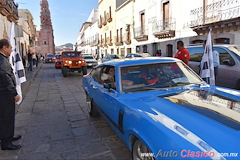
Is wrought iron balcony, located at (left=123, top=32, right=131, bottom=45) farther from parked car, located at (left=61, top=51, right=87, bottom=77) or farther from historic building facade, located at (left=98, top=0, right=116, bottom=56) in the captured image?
parked car, located at (left=61, top=51, right=87, bottom=77)

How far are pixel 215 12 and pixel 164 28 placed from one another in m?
5.72

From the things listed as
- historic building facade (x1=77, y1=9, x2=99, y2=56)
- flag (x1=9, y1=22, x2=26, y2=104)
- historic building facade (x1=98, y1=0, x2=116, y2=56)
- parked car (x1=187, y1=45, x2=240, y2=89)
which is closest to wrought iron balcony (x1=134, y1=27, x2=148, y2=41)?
historic building facade (x1=98, y1=0, x2=116, y2=56)

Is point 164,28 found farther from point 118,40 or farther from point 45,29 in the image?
point 45,29

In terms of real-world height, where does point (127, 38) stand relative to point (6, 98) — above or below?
above

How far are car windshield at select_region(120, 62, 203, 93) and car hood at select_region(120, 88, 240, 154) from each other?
29 cm

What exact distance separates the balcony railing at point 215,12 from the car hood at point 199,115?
34.7 ft

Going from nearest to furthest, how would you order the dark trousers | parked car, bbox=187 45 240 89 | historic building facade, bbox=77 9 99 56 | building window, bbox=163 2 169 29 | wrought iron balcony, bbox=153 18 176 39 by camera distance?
the dark trousers, parked car, bbox=187 45 240 89, wrought iron balcony, bbox=153 18 176 39, building window, bbox=163 2 169 29, historic building facade, bbox=77 9 99 56

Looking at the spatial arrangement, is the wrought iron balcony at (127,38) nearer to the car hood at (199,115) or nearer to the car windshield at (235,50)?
the car windshield at (235,50)

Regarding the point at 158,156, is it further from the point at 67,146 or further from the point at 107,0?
the point at 107,0

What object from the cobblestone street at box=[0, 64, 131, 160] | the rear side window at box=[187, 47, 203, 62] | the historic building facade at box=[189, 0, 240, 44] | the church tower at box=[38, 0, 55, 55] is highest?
the church tower at box=[38, 0, 55, 55]

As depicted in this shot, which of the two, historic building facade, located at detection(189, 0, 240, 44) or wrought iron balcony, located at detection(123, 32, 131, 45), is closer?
historic building facade, located at detection(189, 0, 240, 44)

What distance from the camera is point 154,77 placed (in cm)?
315

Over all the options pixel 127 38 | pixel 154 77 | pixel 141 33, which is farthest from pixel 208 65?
pixel 127 38

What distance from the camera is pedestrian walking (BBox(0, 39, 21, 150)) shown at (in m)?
2.93
